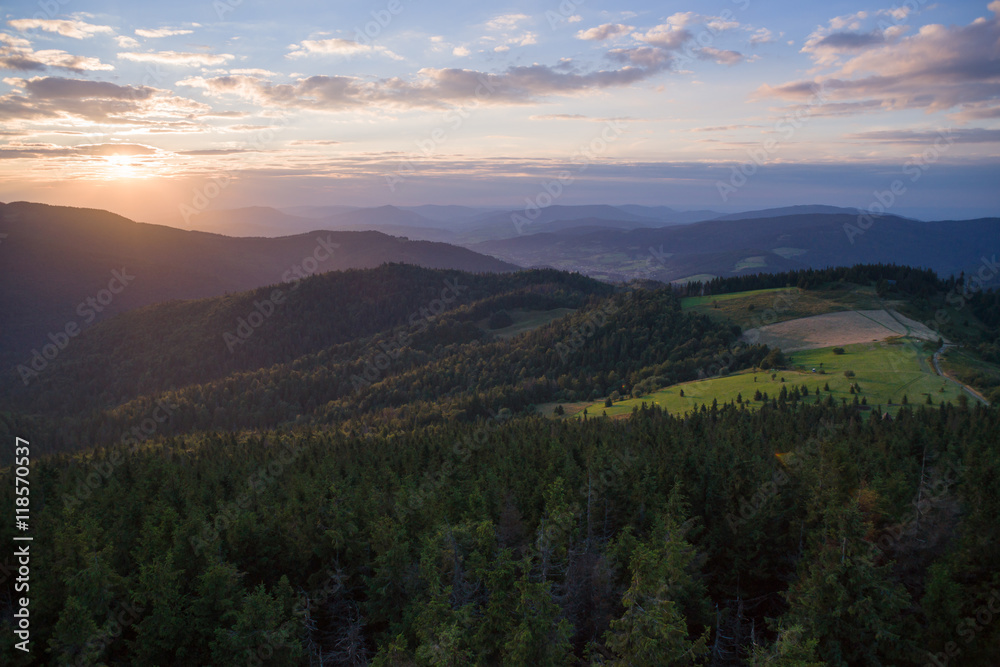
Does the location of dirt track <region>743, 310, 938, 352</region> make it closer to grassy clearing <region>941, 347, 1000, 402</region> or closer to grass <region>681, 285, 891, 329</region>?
grass <region>681, 285, 891, 329</region>

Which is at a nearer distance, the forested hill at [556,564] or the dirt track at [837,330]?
the forested hill at [556,564]

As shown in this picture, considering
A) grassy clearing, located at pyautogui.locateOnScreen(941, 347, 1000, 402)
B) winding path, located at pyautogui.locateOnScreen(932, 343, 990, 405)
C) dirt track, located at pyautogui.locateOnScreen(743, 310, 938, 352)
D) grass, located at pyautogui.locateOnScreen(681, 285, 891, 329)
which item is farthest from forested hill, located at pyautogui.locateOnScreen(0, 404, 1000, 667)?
grass, located at pyautogui.locateOnScreen(681, 285, 891, 329)

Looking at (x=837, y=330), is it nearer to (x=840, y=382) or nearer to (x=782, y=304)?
(x=782, y=304)

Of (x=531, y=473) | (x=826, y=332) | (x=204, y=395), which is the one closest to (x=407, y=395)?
(x=204, y=395)

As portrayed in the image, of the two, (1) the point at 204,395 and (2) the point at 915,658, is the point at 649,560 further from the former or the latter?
(1) the point at 204,395

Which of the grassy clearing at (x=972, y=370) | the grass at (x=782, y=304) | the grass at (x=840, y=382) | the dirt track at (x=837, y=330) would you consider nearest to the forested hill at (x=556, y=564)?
the grass at (x=840, y=382)

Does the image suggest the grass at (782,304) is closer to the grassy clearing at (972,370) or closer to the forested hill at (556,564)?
the grassy clearing at (972,370)

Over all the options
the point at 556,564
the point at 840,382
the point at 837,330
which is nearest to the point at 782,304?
the point at 837,330
